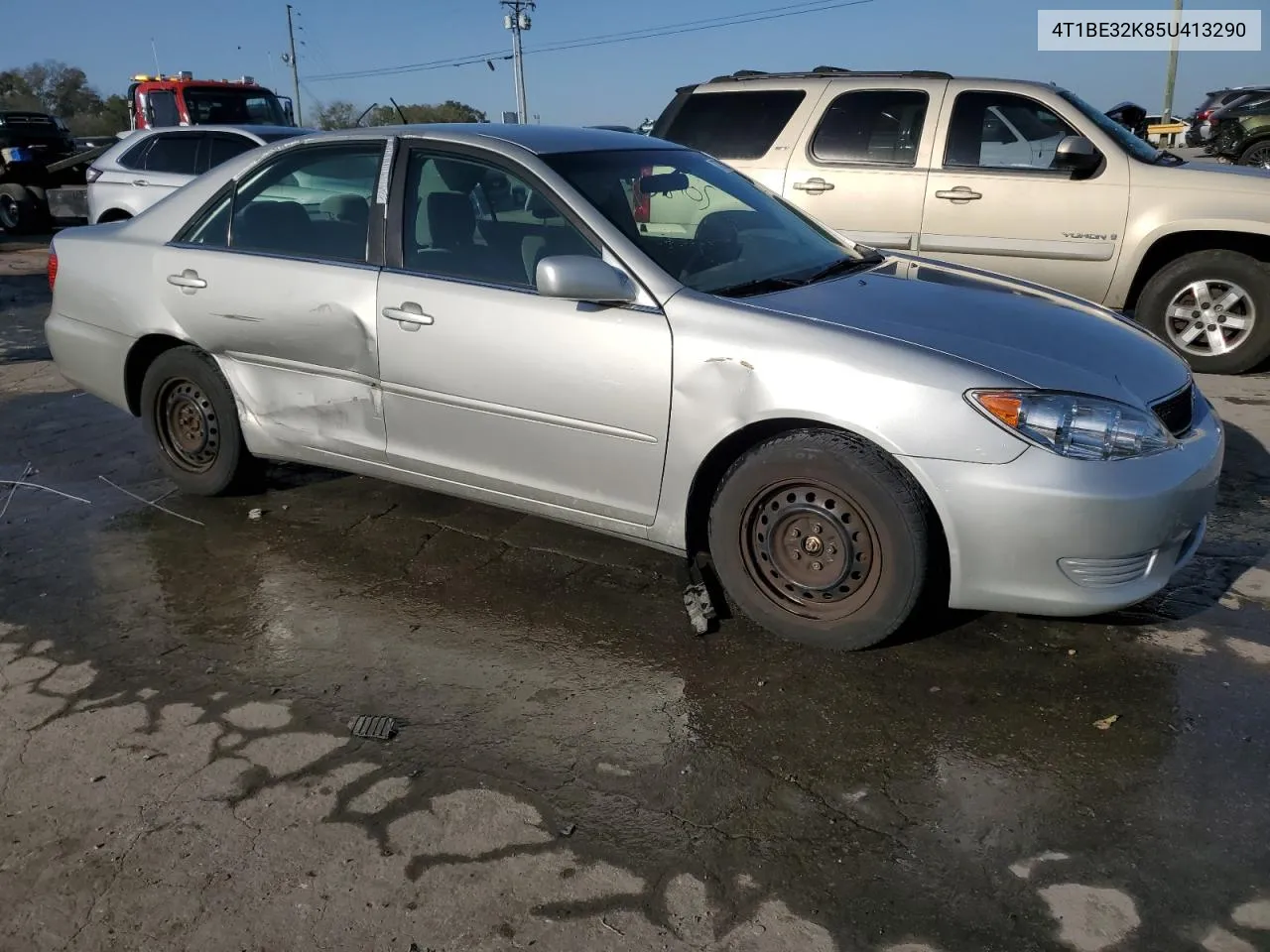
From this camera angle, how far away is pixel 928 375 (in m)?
3.07

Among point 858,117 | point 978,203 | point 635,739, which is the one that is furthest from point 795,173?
point 635,739

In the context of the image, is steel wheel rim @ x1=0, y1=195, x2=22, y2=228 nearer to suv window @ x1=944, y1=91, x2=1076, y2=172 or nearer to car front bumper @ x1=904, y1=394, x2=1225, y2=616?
suv window @ x1=944, y1=91, x2=1076, y2=172

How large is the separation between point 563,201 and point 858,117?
4367mm

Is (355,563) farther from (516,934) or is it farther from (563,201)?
(516,934)

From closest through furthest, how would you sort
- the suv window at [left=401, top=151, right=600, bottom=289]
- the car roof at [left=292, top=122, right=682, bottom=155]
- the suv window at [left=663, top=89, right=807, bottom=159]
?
1. the suv window at [left=401, top=151, right=600, bottom=289]
2. the car roof at [left=292, top=122, right=682, bottom=155]
3. the suv window at [left=663, top=89, right=807, bottom=159]

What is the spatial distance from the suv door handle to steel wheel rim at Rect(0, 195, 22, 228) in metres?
15.7

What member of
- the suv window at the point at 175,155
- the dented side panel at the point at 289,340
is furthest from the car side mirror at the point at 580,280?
the suv window at the point at 175,155

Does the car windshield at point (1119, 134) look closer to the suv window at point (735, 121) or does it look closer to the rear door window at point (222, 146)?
the suv window at point (735, 121)

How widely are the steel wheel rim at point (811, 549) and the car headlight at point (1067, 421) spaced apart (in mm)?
518

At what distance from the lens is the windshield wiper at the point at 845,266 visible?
3.89 meters

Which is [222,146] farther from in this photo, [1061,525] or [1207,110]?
[1207,110]

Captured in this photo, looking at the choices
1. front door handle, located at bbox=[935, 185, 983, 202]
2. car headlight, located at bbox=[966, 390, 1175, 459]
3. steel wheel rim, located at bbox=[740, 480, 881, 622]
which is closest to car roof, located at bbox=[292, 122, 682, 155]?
steel wheel rim, located at bbox=[740, 480, 881, 622]

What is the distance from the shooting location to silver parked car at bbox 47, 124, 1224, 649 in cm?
308

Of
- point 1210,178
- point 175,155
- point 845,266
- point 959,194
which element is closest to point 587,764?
point 845,266
